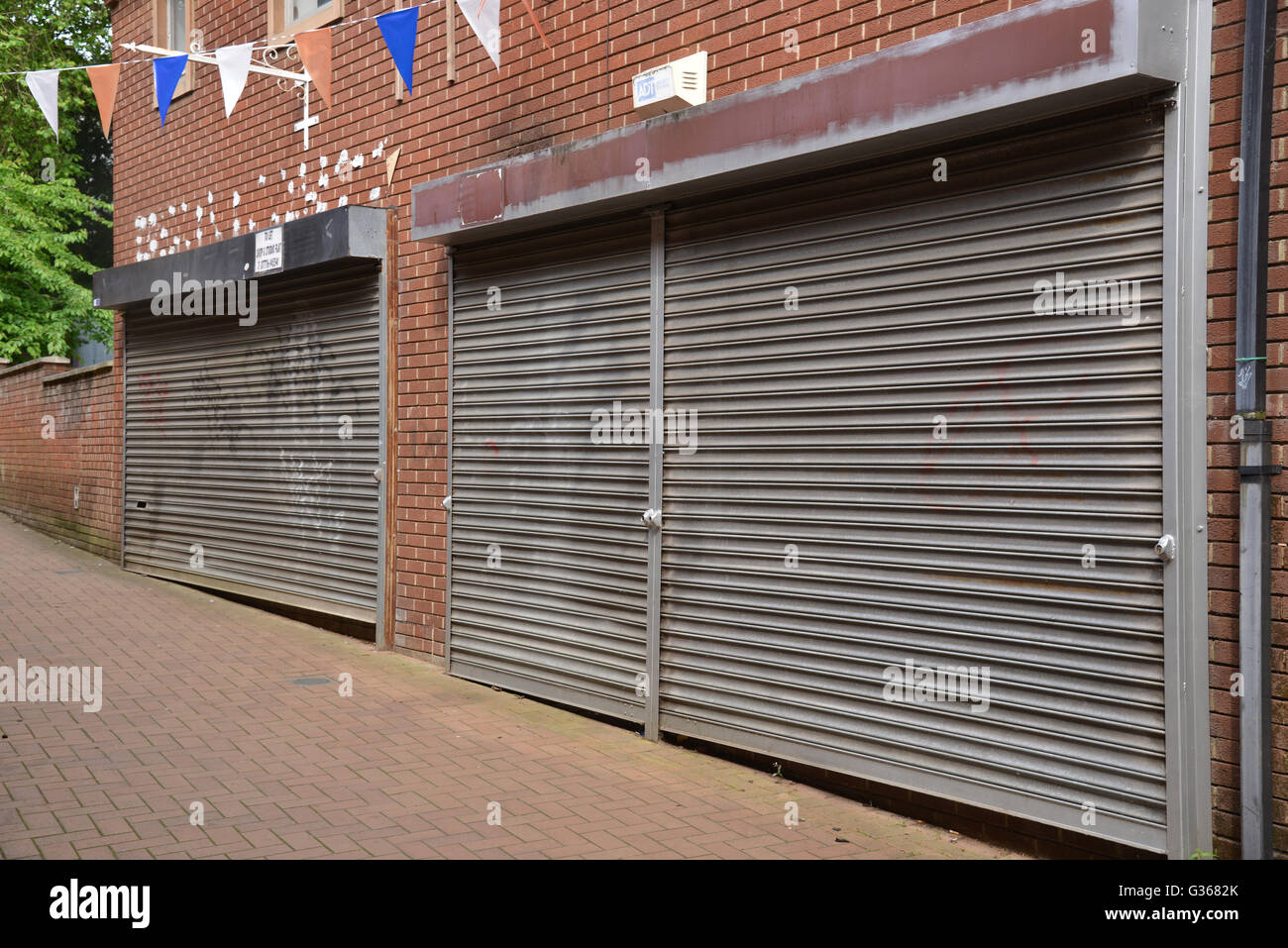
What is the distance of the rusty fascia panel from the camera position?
4.48 metres

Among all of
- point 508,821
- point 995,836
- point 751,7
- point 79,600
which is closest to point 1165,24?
point 751,7

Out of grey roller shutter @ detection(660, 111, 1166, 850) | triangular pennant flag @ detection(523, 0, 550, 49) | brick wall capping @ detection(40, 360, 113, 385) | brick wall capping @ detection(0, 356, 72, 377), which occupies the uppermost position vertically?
triangular pennant flag @ detection(523, 0, 550, 49)

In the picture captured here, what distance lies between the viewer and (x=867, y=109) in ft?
17.8

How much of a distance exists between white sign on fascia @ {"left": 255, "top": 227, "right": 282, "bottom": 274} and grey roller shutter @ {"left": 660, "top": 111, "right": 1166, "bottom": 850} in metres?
4.51

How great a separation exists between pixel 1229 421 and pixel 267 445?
27.6 ft

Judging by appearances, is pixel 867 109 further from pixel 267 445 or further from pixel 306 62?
pixel 267 445

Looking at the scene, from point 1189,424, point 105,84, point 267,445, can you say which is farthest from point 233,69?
point 1189,424

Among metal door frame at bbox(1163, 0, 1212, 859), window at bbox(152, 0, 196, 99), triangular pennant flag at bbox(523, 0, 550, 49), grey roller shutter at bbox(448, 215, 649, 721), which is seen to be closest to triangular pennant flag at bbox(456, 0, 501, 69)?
triangular pennant flag at bbox(523, 0, 550, 49)

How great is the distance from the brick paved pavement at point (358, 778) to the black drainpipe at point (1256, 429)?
45.5 inches

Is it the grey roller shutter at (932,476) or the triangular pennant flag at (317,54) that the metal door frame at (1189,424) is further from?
the triangular pennant flag at (317,54)

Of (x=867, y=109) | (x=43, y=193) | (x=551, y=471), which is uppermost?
(x=43, y=193)

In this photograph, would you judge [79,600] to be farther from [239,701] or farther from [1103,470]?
[1103,470]

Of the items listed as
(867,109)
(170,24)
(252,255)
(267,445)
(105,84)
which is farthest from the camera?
(170,24)

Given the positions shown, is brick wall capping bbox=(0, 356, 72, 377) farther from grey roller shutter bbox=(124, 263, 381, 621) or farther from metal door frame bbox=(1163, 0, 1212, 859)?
metal door frame bbox=(1163, 0, 1212, 859)
